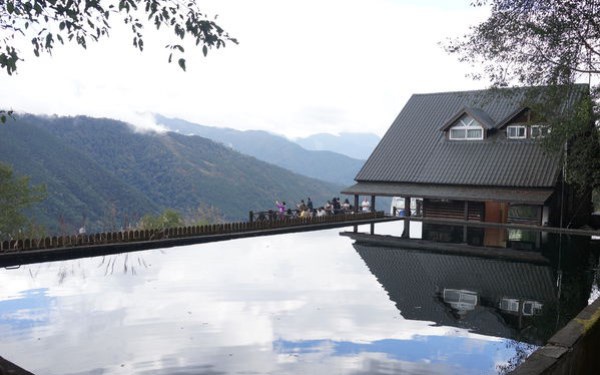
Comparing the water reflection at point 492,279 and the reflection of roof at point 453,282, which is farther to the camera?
the reflection of roof at point 453,282

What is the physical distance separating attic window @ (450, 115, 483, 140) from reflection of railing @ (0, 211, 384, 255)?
32.8 ft

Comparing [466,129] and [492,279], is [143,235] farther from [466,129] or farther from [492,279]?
[466,129]

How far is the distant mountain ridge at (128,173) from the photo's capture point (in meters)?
81.6

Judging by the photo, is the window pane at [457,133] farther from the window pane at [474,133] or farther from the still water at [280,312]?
the still water at [280,312]

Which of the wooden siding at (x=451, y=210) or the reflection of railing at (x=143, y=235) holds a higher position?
the wooden siding at (x=451, y=210)

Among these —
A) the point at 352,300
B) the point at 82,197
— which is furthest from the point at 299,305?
the point at 82,197

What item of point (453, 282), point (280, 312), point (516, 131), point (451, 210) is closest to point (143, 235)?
point (280, 312)

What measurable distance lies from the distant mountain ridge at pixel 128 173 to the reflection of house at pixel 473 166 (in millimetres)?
39962

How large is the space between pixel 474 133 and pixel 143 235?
838 inches

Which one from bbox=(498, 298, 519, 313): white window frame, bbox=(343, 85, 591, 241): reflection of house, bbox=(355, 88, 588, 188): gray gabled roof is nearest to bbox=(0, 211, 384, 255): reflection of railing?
bbox=(343, 85, 591, 241): reflection of house

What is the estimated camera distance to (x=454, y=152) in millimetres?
33031

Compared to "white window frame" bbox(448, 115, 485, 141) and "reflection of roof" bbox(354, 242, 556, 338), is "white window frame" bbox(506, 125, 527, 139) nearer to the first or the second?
"white window frame" bbox(448, 115, 485, 141)

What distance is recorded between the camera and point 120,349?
938 centimetres

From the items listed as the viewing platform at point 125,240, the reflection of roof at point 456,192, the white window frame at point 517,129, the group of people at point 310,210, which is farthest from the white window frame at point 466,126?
the viewing platform at point 125,240
